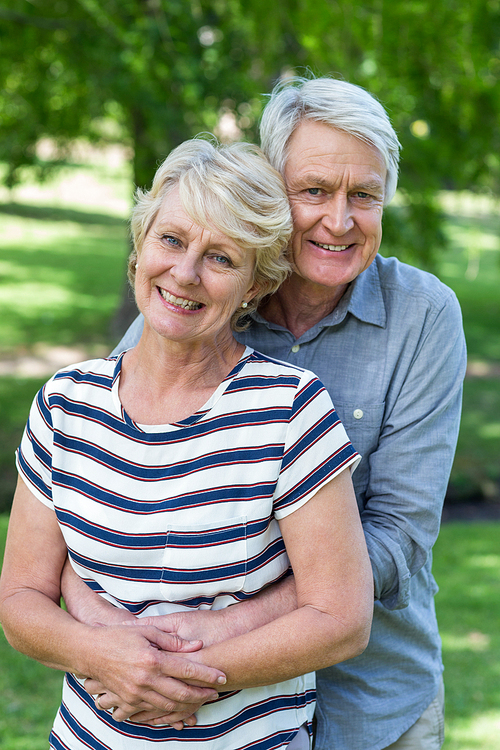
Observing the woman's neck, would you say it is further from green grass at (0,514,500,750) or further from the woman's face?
green grass at (0,514,500,750)

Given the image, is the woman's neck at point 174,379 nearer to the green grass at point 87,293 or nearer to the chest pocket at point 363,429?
the chest pocket at point 363,429

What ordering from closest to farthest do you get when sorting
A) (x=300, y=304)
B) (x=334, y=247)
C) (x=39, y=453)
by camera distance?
(x=39, y=453) < (x=334, y=247) < (x=300, y=304)

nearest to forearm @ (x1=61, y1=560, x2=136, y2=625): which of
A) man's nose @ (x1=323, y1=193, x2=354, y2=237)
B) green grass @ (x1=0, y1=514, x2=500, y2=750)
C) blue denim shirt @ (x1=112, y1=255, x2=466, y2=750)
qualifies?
blue denim shirt @ (x1=112, y1=255, x2=466, y2=750)

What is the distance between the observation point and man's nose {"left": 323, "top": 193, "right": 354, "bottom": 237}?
1877 millimetres

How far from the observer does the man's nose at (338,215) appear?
1.88 meters

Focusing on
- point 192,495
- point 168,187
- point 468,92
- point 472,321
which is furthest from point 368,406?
point 472,321

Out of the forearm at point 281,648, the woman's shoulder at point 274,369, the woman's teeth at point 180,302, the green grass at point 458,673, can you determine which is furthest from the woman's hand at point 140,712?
the green grass at point 458,673

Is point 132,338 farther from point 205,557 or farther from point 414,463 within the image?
point 414,463

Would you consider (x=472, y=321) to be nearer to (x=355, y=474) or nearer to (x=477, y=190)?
(x=477, y=190)

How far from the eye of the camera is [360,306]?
6.53 feet

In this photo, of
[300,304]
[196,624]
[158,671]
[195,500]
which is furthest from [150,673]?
[300,304]

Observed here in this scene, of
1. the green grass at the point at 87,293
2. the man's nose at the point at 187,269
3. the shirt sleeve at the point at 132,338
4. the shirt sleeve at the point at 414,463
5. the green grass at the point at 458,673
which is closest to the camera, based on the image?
the man's nose at the point at 187,269

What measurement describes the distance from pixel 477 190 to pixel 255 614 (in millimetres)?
3928

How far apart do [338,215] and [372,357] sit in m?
0.37
